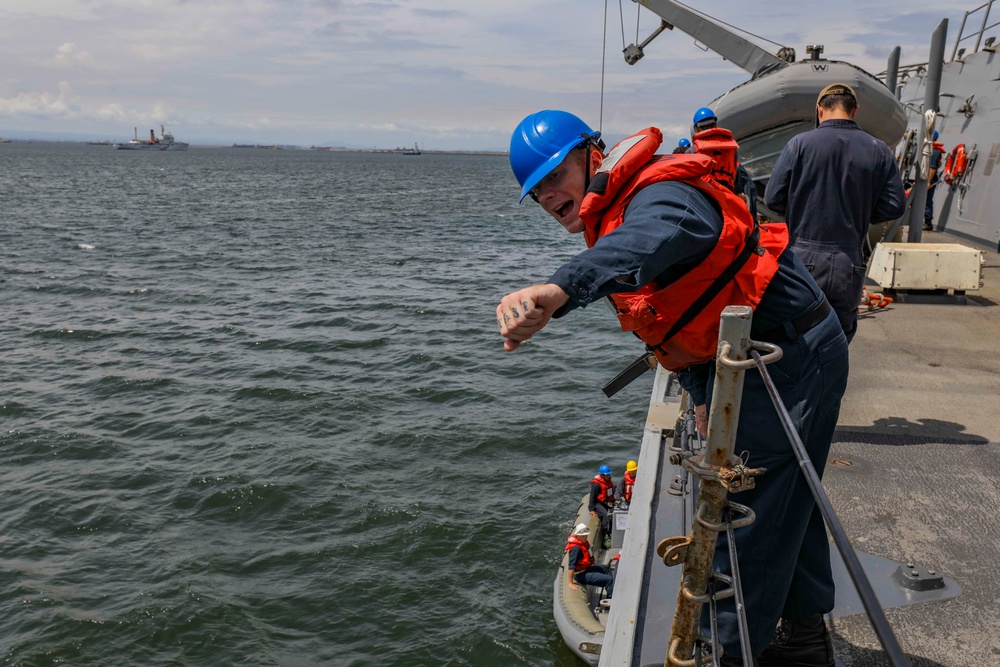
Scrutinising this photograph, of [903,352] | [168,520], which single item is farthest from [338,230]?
[903,352]

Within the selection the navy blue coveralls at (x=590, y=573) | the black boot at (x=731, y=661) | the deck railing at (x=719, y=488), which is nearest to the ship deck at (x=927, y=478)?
the black boot at (x=731, y=661)

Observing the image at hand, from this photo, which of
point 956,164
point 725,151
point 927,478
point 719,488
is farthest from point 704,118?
point 956,164

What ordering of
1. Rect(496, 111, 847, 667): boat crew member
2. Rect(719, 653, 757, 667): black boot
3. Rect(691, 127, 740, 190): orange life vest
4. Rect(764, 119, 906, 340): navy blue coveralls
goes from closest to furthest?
Rect(496, 111, 847, 667): boat crew member < Rect(719, 653, 757, 667): black boot < Rect(764, 119, 906, 340): navy blue coveralls < Rect(691, 127, 740, 190): orange life vest

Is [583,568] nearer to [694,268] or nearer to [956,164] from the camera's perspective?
[694,268]

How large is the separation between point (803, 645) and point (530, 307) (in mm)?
1815

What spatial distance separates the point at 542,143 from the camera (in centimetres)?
233

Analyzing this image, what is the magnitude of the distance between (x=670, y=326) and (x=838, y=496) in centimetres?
263

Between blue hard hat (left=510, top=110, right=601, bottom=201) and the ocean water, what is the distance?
6987mm

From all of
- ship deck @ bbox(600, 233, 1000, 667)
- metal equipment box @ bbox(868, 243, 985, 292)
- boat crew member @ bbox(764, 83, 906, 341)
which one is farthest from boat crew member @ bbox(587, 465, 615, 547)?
boat crew member @ bbox(764, 83, 906, 341)

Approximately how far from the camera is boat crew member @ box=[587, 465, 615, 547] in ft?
30.0

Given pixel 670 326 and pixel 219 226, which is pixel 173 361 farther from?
pixel 219 226

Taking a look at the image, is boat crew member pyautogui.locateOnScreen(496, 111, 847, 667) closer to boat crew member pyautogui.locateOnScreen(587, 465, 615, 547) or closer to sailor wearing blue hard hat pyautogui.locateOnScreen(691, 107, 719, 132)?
sailor wearing blue hard hat pyautogui.locateOnScreen(691, 107, 719, 132)

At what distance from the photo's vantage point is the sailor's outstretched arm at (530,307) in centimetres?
177

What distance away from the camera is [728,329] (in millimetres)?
1958
